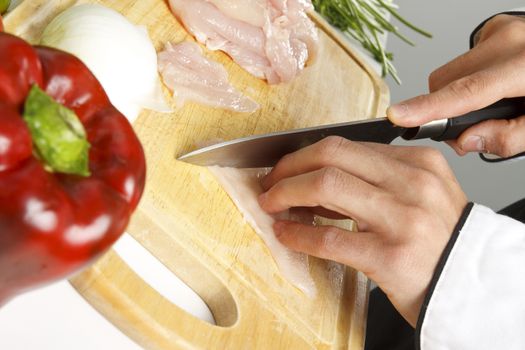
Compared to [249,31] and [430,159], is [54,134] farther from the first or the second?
[249,31]

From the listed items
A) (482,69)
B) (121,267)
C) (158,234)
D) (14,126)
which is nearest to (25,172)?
(14,126)

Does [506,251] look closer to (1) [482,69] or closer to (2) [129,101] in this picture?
(1) [482,69]

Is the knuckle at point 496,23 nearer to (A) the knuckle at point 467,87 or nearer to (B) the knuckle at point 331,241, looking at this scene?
(A) the knuckle at point 467,87

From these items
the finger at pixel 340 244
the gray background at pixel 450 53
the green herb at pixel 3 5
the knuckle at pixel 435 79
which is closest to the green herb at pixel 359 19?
the knuckle at pixel 435 79

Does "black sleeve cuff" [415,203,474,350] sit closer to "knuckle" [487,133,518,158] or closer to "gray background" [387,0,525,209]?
"knuckle" [487,133,518,158]

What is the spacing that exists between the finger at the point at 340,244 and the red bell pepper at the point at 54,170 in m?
0.61

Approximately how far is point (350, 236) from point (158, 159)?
39 centimetres

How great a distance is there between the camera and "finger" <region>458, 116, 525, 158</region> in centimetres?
155

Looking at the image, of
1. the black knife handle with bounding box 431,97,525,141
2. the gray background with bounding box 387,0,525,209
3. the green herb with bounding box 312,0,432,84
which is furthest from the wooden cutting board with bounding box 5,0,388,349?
the gray background with bounding box 387,0,525,209

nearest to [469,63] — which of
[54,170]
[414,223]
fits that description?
[414,223]

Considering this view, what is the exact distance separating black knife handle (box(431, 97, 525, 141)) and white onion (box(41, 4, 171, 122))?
0.68 metres

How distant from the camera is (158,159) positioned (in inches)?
48.7

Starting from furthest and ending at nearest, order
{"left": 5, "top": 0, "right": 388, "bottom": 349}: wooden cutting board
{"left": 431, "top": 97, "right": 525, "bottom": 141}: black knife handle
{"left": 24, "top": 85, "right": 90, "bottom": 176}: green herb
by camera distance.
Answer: {"left": 431, "top": 97, "right": 525, "bottom": 141}: black knife handle < {"left": 5, "top": 0, "right": 388, "bottom": 349}: wooden cutting board < {"left": 24, "top": 85, "right": 90, "bottom": 176}: green herb

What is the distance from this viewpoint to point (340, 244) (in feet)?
4.03
